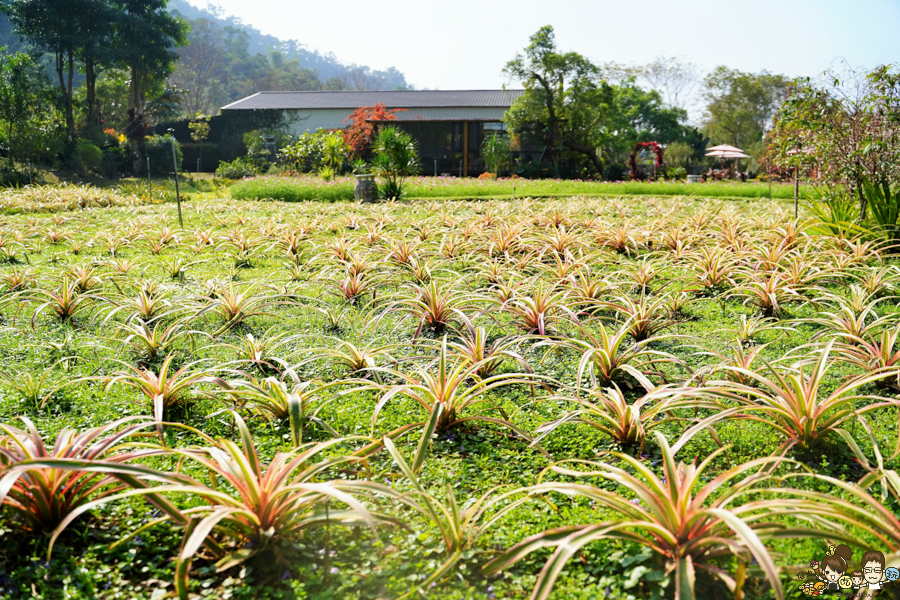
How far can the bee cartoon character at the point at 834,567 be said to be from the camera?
127cm

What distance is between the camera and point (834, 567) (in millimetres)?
1291

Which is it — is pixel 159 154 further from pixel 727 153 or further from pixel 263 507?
pixel 263 507

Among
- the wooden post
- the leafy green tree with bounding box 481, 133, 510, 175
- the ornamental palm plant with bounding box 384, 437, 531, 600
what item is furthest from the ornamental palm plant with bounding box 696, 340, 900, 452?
the wooden post

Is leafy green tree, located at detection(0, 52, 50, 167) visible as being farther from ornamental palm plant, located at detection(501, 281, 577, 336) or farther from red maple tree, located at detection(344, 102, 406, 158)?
Answer: ornamental palm plant, located at detection(501, 281, 577, 336)

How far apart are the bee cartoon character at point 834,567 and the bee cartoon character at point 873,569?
0.04 meters

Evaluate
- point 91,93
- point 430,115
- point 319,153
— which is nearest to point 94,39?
point 91,93

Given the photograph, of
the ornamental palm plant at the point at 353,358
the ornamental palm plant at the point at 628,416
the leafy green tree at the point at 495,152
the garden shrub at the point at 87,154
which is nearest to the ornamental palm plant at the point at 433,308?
the ornamental palm plant at the point at 353,358

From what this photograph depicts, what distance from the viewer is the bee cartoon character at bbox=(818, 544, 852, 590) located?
127 cm

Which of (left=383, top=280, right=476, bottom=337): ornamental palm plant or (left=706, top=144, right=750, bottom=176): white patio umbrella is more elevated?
(left=706, top=144, right=750, bottom=176): white patio umbrella

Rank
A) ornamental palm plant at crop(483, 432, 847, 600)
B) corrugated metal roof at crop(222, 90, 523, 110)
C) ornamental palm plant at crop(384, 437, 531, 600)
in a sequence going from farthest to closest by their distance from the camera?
corrugated metal roof at crop(222, 90, 523, 110)
ornamental palm plant at crop(384, 437, 531, 600)
ornamental palm plant at crop(483, 432, 847, 600)

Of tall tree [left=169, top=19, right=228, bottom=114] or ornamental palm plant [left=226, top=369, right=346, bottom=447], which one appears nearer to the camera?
ornamental palm plant [left=226, top=369, right=346, bottom=447]

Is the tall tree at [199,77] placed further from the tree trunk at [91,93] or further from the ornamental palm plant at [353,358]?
the ornamental palm plant at [353,358]

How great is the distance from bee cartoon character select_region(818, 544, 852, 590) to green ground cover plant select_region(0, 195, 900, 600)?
5 cm

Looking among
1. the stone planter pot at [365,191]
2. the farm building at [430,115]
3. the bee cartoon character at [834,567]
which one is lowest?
the bee cartoon character at [834,567]
